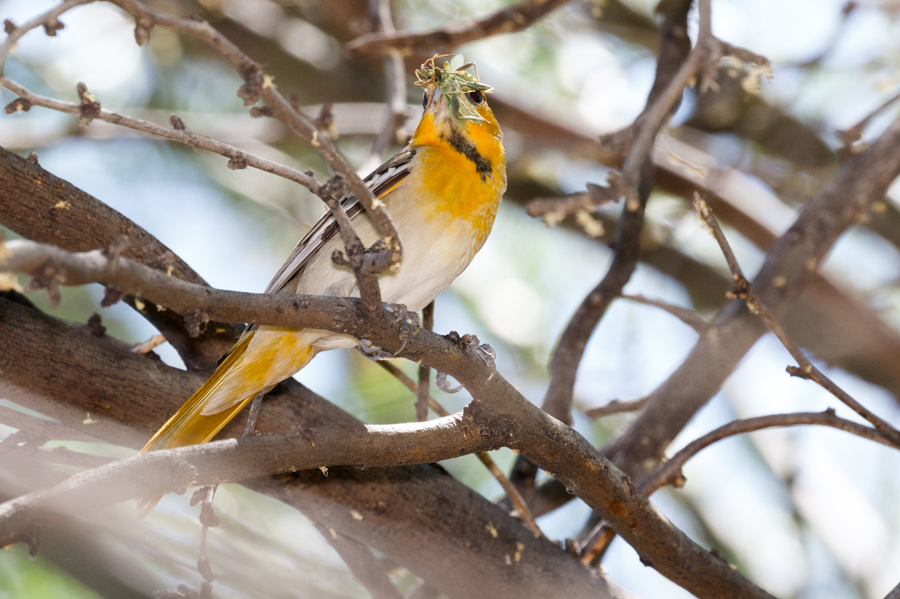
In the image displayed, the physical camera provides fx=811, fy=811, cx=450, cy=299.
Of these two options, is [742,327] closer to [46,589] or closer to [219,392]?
[219,392]

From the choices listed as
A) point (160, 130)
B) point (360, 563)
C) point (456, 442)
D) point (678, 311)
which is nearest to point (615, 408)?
point (678, 311)

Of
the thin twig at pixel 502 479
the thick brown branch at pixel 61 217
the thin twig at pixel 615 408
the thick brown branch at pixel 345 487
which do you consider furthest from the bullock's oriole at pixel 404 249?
the thin twig at pixel 615 408

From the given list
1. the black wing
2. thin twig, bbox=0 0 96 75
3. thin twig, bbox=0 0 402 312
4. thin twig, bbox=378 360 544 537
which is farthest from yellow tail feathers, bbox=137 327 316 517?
thin twig, bbox=0 0 96 75

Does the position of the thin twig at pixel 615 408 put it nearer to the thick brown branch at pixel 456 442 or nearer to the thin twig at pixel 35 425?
the thick brown branch at pixel 456 442

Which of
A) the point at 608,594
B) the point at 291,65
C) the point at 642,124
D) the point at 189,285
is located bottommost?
the point at 189,285

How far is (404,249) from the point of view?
297cm

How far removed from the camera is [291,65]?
614cm

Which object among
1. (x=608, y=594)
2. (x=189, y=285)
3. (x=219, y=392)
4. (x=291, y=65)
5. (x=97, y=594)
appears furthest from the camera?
(x=291, y=65)

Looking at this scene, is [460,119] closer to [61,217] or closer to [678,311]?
[678,311]

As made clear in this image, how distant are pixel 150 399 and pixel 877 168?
3.87 meters

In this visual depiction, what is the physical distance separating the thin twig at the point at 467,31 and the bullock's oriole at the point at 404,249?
1.14 metres

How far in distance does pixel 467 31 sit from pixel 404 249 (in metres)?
1.76

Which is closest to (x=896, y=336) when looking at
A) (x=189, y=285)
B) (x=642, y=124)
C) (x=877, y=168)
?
(x=877, y=168)

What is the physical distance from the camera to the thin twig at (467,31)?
420 cm
